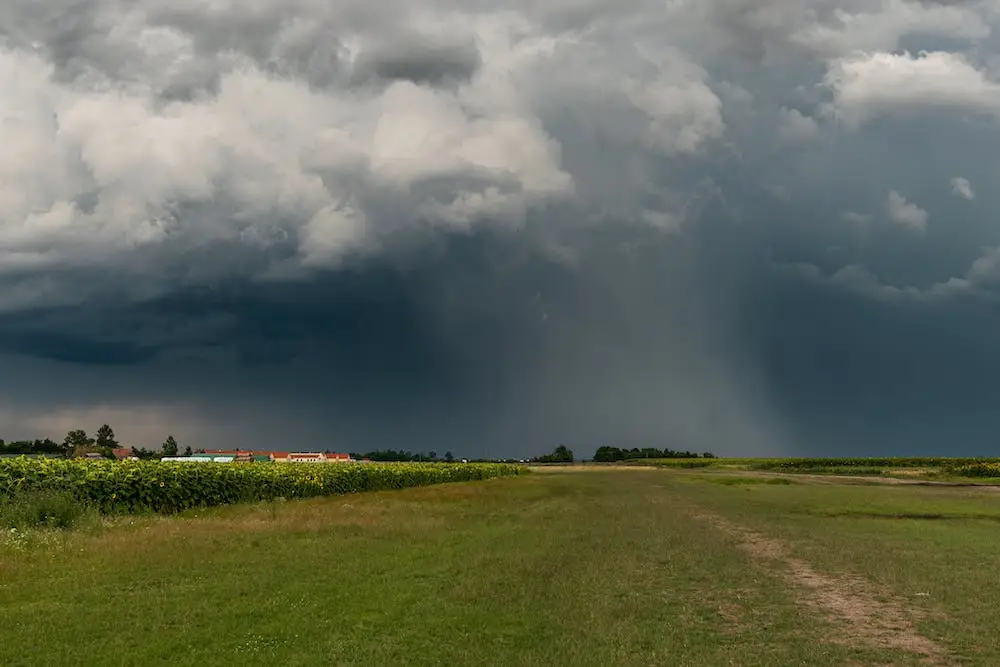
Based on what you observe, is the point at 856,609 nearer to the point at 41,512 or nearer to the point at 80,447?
the point at 41,512

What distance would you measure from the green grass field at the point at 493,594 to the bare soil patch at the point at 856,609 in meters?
0.08

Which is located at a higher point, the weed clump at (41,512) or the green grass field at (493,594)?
the weed clump at (41,512)

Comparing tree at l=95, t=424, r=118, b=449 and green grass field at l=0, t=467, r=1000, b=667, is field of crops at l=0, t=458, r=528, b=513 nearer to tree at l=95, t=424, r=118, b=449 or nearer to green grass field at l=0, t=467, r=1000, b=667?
green grass field at l=0, t=467, r=1000, b=667

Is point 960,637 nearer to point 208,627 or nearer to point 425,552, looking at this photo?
point 208,627

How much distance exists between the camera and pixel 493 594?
18.2 m

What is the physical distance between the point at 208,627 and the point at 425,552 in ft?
36.3

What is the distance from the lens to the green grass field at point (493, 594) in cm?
1338

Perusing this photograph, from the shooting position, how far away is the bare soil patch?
13.9m

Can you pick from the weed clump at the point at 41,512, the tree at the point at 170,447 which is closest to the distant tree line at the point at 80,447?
the tree at the point at 170,447

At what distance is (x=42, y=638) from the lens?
548 inches

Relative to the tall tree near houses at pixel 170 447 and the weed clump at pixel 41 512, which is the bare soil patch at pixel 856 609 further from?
the tall tree near houses at pixel 170 447

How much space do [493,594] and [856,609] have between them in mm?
7982

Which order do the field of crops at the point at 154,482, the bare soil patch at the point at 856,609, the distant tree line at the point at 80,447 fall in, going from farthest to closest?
the distant tree line at the point at 80,447 → the field of crops at the point at 154,482 → the bare soil patch at the point at 856,609

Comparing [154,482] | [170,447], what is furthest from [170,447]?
[154,482]
